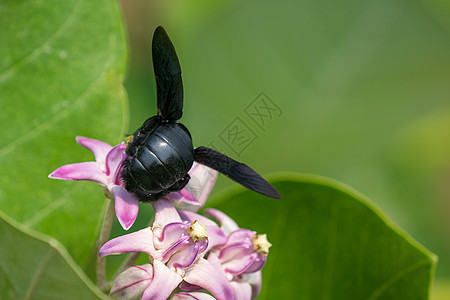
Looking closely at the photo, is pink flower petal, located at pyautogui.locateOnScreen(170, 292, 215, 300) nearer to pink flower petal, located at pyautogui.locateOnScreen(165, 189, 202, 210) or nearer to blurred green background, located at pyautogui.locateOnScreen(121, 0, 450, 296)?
pink flower petal, located at pyautogui.locateOnScreen(165, 189, 202, 210)

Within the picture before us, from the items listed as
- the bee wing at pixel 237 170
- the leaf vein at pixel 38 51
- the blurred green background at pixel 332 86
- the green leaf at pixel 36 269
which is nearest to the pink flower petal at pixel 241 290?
the bee wing at pixel 237 170

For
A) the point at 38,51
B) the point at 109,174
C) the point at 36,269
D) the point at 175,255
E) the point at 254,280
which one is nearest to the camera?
the point at 36,269

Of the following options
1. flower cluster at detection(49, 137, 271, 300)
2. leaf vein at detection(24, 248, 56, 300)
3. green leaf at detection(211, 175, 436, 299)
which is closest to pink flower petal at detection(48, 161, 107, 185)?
flower cluster at detection(49, 137, 271, 300)

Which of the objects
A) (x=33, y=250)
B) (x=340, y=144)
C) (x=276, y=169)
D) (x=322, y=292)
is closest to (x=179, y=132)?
(x=33, y=250)

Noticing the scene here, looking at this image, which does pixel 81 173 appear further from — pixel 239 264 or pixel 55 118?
pixel 55 118

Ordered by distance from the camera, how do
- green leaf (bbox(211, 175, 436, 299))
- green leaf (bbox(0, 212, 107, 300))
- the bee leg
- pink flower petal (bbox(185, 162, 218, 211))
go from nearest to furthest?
green leaf (bbox(0, 212, 107, 300)), the bee leg, pink flower petal (bbox(185, 162, 218, 211)), green leaf (bbox(211, 175, 436, 299))

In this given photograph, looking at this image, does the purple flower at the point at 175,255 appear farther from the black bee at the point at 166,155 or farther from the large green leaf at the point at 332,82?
the large green leaf at the point at 332,82

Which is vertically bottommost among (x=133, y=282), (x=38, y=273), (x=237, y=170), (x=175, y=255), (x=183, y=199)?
(x=38, y=273)

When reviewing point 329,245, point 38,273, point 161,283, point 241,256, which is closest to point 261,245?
point 241,256
